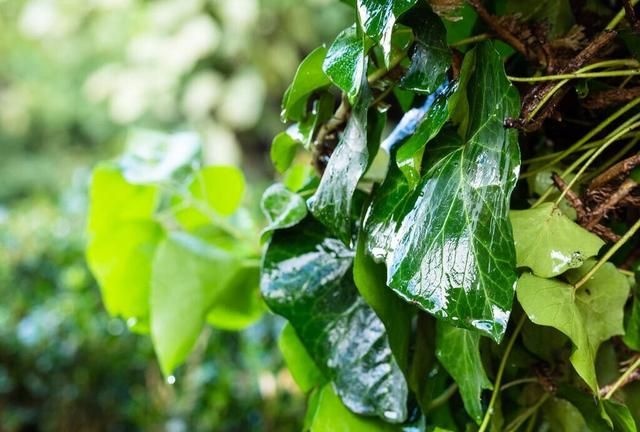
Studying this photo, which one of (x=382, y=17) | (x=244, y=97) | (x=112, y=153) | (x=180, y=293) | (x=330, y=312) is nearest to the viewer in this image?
(x=382, y=17)

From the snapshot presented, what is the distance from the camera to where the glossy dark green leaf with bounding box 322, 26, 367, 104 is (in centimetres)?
29

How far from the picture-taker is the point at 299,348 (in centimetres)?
45

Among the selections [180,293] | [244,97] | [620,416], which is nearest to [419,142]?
[620,416]

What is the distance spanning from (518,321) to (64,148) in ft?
15.8

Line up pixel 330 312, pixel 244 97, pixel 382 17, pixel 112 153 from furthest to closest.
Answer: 1. pixel 112 153
2. pixel 244 97
3. pixel 330 312
4. pixel 382 17

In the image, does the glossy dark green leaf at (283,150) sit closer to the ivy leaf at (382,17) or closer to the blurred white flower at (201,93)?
the ivy leaf at (382,17)

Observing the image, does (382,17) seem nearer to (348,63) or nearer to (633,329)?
(348,63)

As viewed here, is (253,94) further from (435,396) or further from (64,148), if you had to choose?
(435,396)

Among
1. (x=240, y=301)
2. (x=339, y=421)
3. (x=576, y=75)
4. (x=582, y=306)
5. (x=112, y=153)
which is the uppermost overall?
(x=576, y=75)

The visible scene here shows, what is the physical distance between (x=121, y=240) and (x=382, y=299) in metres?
0.33

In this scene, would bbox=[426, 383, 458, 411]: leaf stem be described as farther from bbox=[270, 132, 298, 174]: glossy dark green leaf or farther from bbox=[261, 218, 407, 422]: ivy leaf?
bbox=[270, 132, 298, 174]: glossy dark green leaf

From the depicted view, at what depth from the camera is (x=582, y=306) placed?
13.3 inches

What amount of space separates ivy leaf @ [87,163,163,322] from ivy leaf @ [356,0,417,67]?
1.20 ft

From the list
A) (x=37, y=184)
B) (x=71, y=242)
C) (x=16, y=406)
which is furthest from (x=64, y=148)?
(x=16, y=406)
